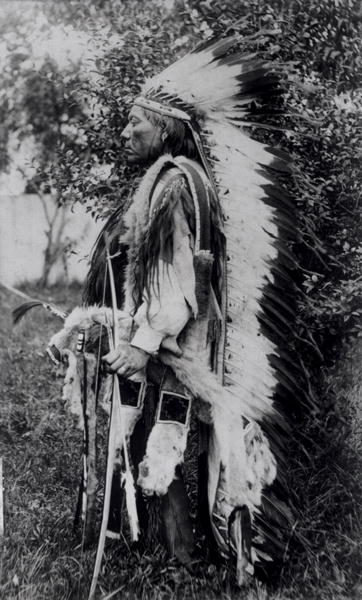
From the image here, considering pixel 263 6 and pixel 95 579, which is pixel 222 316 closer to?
pixel 95 579

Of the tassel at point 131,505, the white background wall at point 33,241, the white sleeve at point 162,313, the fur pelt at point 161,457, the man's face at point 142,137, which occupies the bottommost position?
the white background wall at point 33,241

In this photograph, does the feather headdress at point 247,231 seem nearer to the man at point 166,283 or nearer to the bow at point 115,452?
the man at point 166,283

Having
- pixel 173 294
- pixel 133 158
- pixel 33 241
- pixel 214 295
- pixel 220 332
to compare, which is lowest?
pixel 33 241

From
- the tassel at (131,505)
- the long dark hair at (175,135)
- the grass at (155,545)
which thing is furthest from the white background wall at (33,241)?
the tassel at (131,505)

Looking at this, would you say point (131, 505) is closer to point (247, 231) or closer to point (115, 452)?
point (115, 452)

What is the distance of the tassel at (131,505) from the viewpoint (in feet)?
9.34

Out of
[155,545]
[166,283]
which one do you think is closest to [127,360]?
[166,283]

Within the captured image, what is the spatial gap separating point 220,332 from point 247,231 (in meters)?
0.44

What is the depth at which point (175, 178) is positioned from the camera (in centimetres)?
278

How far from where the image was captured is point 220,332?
2889mm

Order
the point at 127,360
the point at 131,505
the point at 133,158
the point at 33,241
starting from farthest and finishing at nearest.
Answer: the point at 33,241 < the point at 133,158 < the point at 131,505 < the point at 127,360

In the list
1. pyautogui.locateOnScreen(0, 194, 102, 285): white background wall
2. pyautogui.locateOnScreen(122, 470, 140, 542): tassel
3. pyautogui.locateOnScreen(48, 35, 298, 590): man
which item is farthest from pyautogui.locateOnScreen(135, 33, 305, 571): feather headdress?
pyautogui.locateOnScreen(0, 194, 102, 285): white background wall

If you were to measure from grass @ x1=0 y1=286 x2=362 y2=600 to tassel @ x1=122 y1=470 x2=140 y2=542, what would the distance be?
137mm

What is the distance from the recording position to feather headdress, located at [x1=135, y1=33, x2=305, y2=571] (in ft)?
9.31
